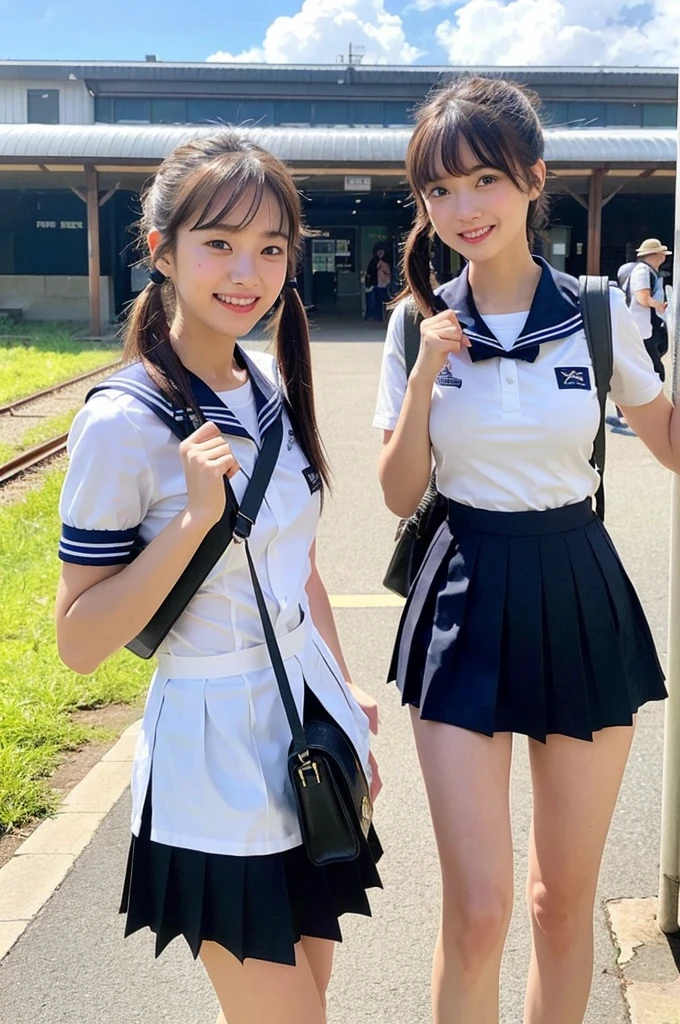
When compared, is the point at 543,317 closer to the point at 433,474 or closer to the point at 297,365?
the point at 433,474

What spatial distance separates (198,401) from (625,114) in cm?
3973

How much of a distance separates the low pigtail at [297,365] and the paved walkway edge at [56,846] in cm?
176

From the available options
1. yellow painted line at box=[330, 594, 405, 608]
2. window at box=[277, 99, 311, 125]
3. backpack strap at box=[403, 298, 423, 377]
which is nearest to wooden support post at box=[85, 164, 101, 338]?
window at box=[277, 99, 311, 125]

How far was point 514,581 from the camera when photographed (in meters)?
2.08

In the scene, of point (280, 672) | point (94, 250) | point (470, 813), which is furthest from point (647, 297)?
point (94, 250)

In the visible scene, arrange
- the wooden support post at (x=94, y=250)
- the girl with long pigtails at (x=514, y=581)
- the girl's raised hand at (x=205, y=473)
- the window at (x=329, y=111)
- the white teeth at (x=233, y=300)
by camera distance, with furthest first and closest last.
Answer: the window at (x=329, y=111) < the wooden support post at (x=94, y=250) < the girl with long pigtails at (x=514, y=581) < the white teeth at (x=233, y=300) < the girl's raised hand at (x=205, y=473)

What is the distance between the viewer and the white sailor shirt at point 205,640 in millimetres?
1635

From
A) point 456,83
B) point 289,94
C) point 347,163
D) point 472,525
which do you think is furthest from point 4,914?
point 289,94

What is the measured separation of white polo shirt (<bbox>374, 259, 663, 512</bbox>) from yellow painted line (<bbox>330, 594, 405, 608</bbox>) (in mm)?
3700

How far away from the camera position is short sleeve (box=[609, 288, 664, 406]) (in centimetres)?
217

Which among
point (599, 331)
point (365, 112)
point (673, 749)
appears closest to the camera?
point (599, 331)

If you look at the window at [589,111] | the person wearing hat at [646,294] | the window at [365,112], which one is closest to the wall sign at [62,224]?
the window at [365,112]

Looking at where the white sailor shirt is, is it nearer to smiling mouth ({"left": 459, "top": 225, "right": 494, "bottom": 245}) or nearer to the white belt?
the white belt

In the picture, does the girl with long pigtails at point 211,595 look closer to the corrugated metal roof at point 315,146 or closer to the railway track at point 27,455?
the railway track at point 27,455
